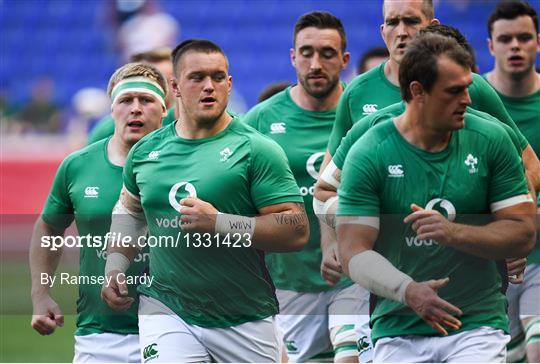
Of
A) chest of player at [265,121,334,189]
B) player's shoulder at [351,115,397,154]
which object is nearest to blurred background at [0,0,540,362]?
chest of player at [265,121,334,189]

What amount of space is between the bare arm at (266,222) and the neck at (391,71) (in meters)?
1.34

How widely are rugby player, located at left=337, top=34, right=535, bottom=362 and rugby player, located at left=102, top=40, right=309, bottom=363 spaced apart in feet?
2.22

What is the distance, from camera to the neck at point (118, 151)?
7.04 metres

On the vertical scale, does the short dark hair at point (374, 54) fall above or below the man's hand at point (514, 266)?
above

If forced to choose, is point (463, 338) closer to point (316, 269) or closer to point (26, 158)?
point (316, 269)

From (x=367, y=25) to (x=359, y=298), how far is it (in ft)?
38.9

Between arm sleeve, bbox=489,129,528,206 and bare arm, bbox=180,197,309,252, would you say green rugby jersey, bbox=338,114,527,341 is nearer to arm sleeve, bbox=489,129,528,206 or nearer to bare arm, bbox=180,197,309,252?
arm sleeve, bbox=489,129,528,206

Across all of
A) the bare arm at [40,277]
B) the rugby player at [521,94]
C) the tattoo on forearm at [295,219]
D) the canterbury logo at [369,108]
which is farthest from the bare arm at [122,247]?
the rugby player at [521,94]

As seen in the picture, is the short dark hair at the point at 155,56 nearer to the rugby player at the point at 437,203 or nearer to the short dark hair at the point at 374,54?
the short dark hair at the point at 374,54

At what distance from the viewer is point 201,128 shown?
6.30 meters

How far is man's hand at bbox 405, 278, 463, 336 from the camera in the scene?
16.6 ft

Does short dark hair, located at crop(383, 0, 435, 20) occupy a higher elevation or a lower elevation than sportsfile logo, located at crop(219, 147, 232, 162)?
higher

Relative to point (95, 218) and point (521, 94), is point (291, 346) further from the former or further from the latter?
point (521, 94)

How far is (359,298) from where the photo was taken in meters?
7.76
